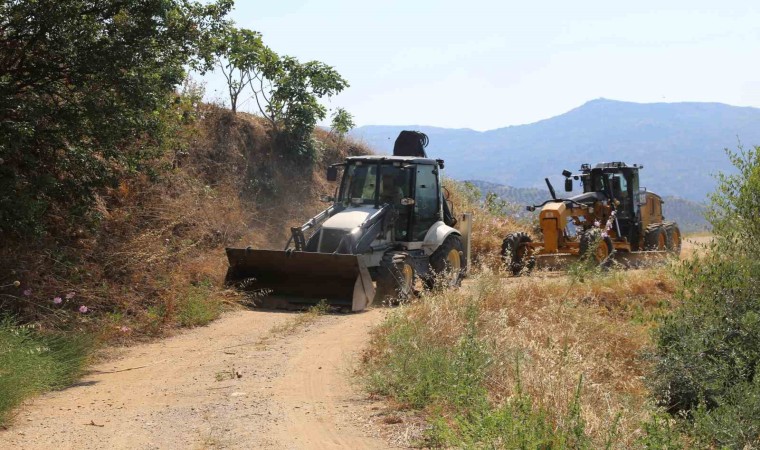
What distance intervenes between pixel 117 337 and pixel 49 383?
2.76m

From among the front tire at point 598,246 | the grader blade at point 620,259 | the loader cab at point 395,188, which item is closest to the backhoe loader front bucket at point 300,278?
the loader cab at point 395,188

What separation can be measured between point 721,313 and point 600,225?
10.7m

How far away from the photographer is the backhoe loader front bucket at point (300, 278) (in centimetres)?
1420

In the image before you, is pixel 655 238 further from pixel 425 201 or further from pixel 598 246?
pixel 425 201

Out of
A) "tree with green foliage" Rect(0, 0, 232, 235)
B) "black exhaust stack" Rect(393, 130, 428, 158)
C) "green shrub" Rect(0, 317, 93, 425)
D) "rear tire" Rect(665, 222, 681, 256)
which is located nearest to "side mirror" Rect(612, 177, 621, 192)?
"rear tire" Rect(665, 222, 681, 256)

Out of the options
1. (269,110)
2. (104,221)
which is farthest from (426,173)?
(269,110)

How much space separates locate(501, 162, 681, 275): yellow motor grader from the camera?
19422mm

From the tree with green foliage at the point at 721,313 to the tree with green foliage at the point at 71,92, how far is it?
7.17 meters

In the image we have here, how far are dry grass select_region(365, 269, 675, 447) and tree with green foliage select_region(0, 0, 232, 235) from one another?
14.0ft

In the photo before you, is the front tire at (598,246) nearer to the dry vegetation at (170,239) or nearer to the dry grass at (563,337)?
the dry grass at (563,337)

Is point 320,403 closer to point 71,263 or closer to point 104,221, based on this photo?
point 71,263

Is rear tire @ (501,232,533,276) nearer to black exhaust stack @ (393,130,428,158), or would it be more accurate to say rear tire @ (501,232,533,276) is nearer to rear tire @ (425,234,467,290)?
rear tire @ (425,234,467,290)

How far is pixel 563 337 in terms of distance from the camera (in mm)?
10133

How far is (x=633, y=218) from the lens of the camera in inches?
851
